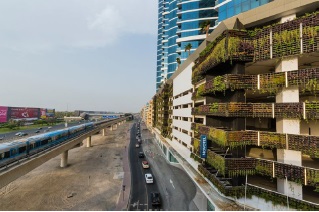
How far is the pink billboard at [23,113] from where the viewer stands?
144 m

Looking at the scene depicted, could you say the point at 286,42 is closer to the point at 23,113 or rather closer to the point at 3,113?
the point at 3,113

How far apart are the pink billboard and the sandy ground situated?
117940 mm

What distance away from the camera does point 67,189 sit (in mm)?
39000

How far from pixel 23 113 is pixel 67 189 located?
152 metres

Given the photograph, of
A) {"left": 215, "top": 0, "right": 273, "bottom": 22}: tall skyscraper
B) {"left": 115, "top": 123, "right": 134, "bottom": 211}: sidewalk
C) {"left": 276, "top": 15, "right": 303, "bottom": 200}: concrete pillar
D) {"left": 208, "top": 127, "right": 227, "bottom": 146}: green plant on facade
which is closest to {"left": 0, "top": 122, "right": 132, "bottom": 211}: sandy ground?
{"left": 115, "top": 123, "right": 134, "bottom": 211}: sidewalk

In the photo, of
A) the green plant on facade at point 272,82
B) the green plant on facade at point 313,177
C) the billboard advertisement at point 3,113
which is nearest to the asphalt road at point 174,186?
the green plant on facade at point 313,177

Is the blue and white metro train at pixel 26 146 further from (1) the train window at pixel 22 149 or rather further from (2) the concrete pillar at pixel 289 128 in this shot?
(2) the concrete pillar at pixel 289 128

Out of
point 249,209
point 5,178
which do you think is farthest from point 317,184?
point 5,178

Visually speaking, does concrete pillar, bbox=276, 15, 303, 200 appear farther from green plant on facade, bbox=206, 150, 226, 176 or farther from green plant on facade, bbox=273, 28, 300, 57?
green plant on facade, bbox=206, 150, 226, 176

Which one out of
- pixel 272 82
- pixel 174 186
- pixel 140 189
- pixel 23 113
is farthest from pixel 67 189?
pixel 23 113

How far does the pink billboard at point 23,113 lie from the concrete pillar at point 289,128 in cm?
17494

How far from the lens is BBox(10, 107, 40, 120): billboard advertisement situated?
474 feet

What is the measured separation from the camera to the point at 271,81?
1817 cm

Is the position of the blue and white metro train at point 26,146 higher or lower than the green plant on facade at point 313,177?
lower
